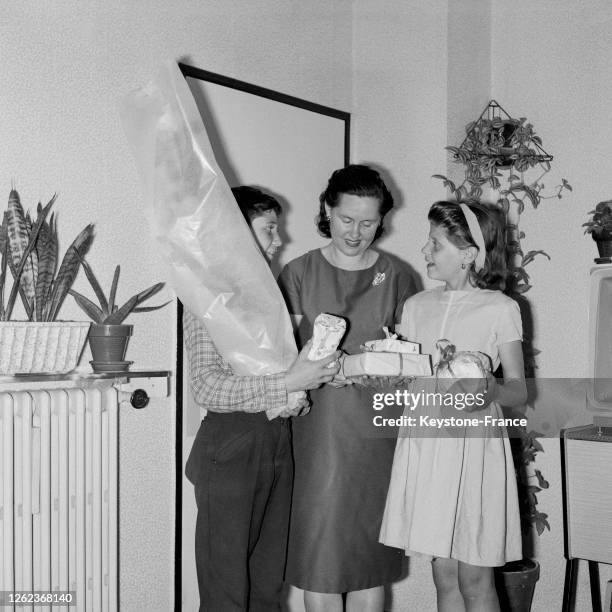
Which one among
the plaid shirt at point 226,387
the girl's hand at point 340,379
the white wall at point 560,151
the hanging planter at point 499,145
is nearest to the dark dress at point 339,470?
the girl's hand at point 340,379

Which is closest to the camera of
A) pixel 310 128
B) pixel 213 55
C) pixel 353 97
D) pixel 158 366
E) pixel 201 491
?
pixel 201 491

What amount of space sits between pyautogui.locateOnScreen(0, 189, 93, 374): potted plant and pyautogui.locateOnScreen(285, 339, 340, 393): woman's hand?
56cm

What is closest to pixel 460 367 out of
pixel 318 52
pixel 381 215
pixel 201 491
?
pixel 381 215

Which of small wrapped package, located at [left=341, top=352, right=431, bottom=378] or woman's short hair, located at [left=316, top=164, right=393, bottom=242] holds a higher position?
woman's short hair, located at [left=316, top=164, right=393, bottom=242]

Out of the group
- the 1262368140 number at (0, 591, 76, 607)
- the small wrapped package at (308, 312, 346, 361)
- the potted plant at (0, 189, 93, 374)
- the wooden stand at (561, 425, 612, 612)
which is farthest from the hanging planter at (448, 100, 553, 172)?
the 1262368140 number at (0, 591, 76, 607)

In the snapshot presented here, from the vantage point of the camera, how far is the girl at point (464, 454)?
1.77 m

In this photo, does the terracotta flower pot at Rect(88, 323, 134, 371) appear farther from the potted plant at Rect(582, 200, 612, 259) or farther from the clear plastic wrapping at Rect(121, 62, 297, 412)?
the potted plant at Rect(582, 200, 612, 259)

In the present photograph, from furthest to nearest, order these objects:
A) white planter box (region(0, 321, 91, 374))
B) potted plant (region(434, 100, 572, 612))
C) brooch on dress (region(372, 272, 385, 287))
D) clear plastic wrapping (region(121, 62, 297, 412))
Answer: potted plant (region(434, 100, 572, 612)), brooch on dress (region(372, 272, 385, 287)), white planter box (region(0, 321, 91, 374)), clear plastic wrapping (region(121, 62, 297, 412))

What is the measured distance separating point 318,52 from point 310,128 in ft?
1.00

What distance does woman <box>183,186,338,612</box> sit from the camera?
5.21 ft

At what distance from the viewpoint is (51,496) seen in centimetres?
183

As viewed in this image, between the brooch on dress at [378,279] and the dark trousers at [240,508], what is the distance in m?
0.51

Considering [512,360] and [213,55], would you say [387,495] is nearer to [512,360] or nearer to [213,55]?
[512,360]

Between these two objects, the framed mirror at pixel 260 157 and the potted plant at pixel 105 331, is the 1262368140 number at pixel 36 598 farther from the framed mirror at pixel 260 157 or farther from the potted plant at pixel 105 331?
the potted plant at pixel 105 331
